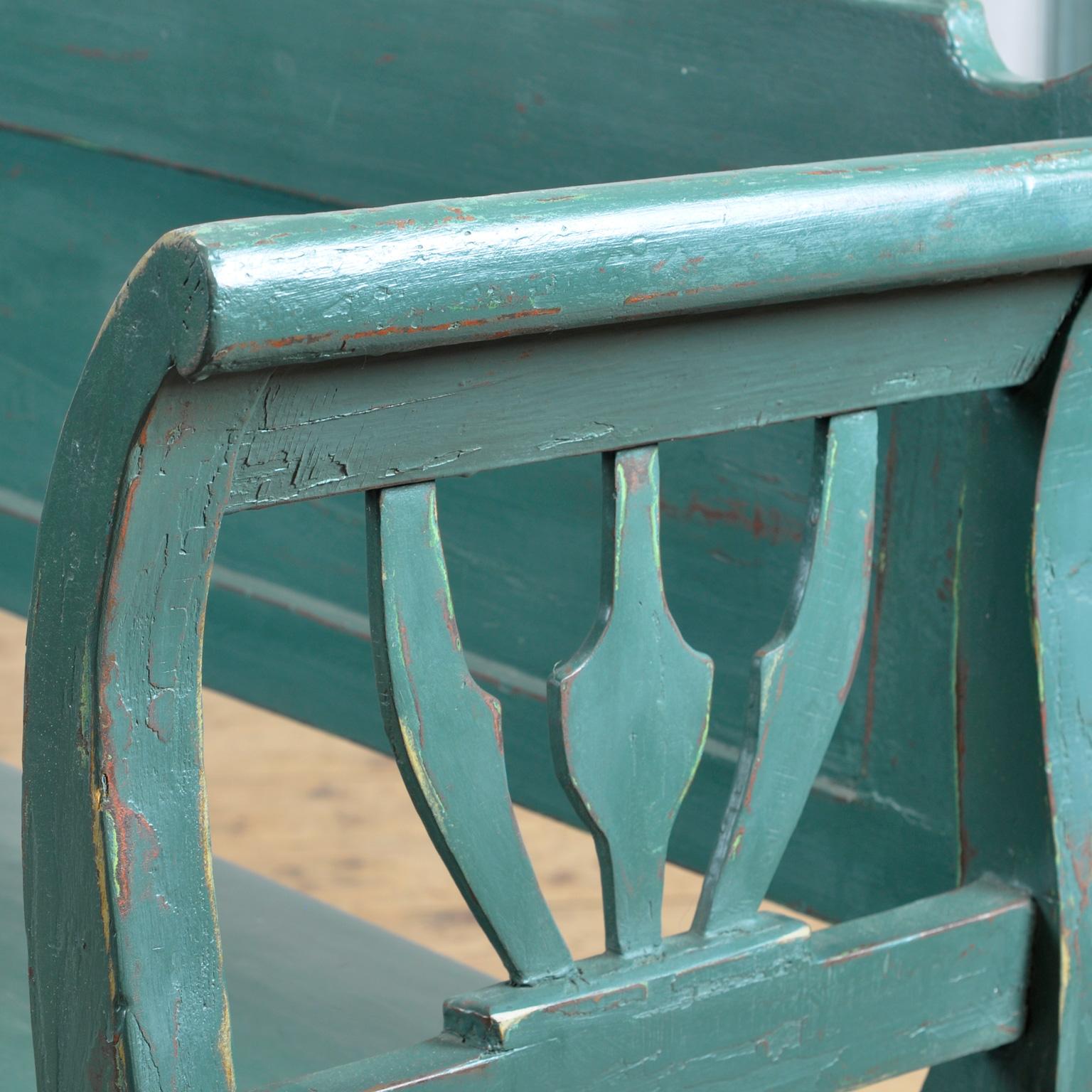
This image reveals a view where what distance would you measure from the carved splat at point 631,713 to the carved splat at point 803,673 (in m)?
0.03

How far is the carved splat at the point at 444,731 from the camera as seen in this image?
572mm

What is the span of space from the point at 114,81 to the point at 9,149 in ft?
0.55

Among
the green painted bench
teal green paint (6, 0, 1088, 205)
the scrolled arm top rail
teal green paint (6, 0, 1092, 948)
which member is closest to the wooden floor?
teal green paint (6, 0, 1092, 948)

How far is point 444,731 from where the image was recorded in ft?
1.95

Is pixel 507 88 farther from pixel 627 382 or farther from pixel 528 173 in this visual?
pixel 627 382

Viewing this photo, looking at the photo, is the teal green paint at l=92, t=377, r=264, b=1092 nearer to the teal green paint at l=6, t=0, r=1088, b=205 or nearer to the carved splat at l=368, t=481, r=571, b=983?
the carved splat at l=368, t=481, r=571, b=983

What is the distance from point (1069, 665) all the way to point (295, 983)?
52 centimetres

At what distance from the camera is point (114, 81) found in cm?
154

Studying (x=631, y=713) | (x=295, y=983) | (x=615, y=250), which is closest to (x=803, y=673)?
(x=631, y=713)

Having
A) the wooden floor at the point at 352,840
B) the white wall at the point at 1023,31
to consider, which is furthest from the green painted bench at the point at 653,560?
the wooden floor at the point at 352,840

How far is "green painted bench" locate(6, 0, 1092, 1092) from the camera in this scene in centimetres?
52

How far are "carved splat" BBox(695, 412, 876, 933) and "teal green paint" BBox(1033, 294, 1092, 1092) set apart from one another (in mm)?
93

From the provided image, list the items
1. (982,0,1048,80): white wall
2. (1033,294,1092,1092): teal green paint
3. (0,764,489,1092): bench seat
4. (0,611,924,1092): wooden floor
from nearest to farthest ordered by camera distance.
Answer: (1033,294,1092,1092): teal green paint, (0,764,489,1092): bench seat, (982,0,1048,80): white wall, (0,611,924,1092): wooden floor

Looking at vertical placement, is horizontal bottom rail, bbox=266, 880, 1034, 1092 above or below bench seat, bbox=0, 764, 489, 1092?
below
